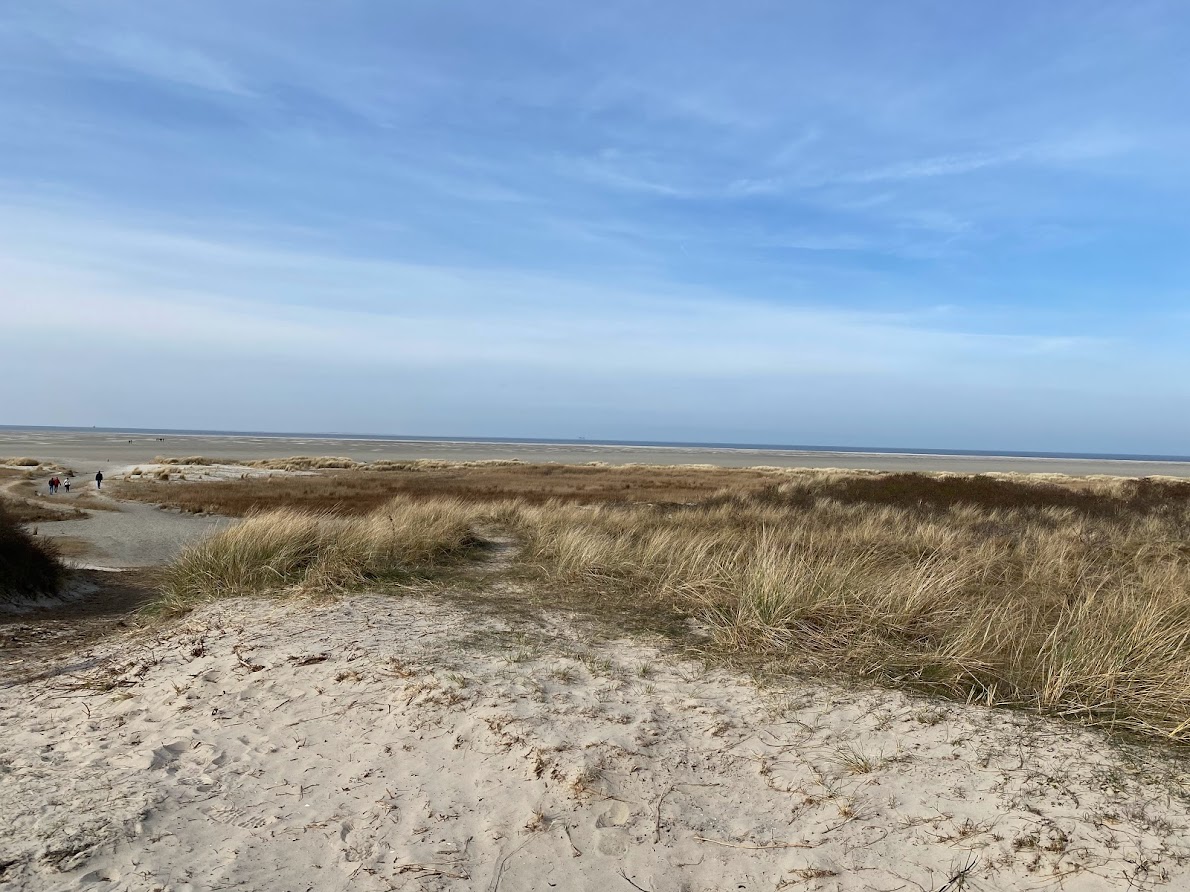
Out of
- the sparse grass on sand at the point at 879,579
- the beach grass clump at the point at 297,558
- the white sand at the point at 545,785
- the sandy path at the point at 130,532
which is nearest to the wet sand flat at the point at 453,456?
the sandy path at the point at 130,532

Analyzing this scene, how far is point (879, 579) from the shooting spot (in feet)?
27.5

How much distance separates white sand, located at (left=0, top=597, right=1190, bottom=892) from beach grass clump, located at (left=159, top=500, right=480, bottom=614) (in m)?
2.90

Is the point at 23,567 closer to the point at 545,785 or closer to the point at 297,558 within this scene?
the point at 297,558

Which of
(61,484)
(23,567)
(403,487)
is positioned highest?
(23,567)

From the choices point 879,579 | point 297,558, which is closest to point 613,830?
point 879,579

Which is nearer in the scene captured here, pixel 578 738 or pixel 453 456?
pixel 578 738

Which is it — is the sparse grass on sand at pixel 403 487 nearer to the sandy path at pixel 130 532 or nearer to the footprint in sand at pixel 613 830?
the sandy path at pixel 130 532

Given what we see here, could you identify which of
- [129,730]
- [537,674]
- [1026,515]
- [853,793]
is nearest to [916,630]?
[853,793]

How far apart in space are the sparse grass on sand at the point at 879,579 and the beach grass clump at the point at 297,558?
0.03m

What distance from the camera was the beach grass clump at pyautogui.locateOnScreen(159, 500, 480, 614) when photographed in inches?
370

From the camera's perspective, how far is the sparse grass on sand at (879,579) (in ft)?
18.8

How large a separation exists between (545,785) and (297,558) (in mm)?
6867

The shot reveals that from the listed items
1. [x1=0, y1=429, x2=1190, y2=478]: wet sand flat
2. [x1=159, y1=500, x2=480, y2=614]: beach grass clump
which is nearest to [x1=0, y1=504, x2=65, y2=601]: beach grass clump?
[x1=159, y1=500, x2=480, y2=614]: beach grass clump

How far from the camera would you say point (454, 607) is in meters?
8.33
